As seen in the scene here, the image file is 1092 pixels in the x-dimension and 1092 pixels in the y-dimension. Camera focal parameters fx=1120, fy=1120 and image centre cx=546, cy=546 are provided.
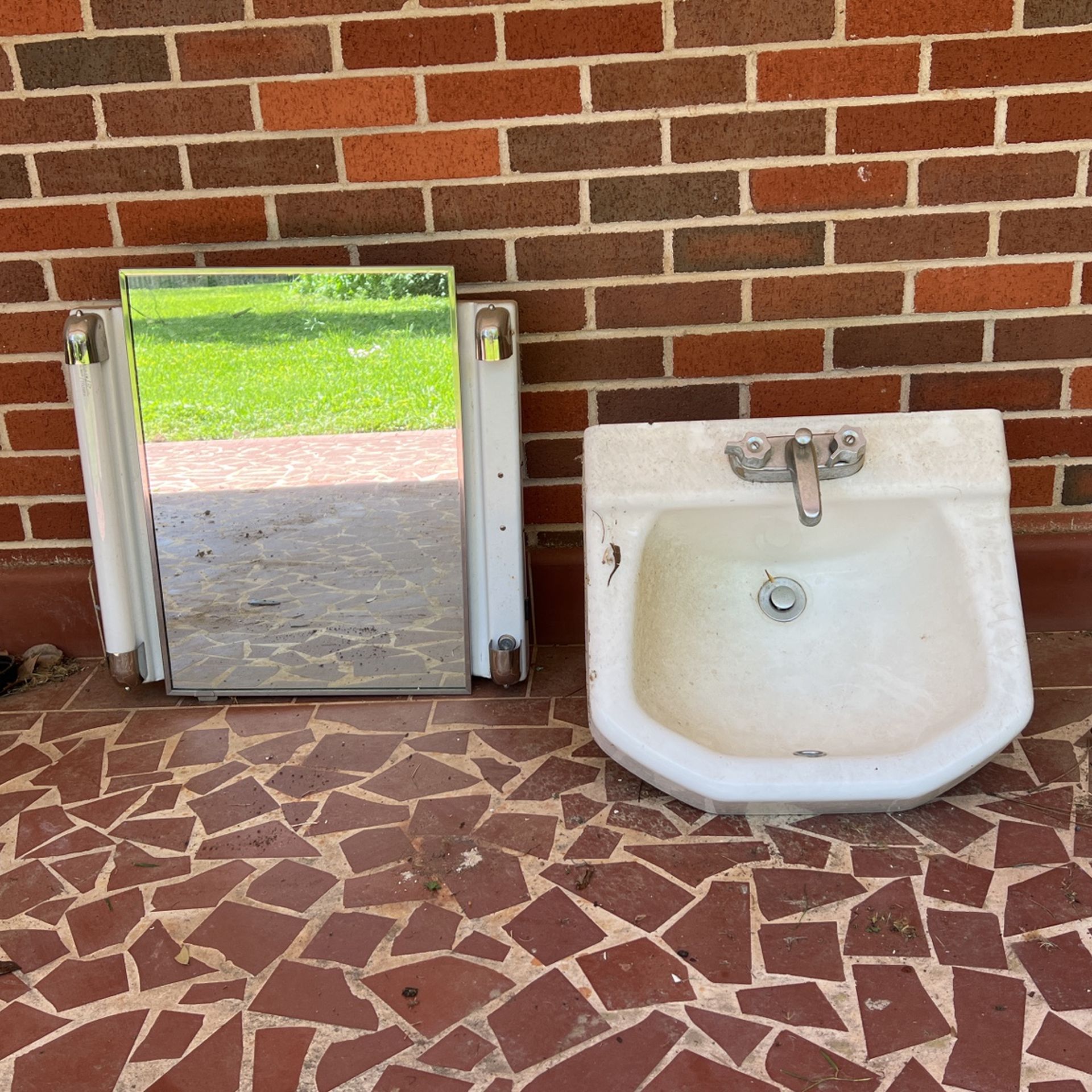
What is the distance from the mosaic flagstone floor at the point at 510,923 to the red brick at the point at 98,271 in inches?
34.1

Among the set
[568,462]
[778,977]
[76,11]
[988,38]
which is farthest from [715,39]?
[778,977]

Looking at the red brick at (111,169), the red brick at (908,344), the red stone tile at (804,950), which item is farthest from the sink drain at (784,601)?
the red brick at (111,169)

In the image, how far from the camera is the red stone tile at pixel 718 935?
1.42 metres

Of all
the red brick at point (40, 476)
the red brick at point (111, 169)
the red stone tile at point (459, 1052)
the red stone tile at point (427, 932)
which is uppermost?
the red brick at point (111, 169)

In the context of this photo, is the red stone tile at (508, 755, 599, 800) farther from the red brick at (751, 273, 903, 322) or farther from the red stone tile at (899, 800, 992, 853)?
the red brick at (751, 273, 903, 322)

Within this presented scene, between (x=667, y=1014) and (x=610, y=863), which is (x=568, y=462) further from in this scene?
(x=667, y=1014)

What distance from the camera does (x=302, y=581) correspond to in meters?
2.18

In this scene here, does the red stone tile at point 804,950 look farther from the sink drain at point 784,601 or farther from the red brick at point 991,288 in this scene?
the red brick at point 991,288

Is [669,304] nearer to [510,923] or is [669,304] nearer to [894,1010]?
[510,923]

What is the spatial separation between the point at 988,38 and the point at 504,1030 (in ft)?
5.90

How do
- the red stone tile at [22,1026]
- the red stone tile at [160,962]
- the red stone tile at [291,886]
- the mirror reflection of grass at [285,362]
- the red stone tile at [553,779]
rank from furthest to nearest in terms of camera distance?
the mirror reflection of grass at [285,362] → the red stone tile at [553,779] → the red stone tile at [291,886] → the red stone tile at [160,962] → the red stone tile at [22,1026]

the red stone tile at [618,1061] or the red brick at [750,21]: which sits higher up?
the red brick at [750,21]

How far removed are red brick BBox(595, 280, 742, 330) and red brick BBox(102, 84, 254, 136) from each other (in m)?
0.74

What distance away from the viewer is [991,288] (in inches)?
83.4
